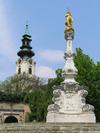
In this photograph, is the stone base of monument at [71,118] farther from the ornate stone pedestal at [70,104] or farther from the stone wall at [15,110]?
the stone wall at [15,110]

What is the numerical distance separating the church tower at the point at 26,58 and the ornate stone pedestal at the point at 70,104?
55963mm

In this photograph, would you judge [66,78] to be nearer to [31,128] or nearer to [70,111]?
[70,111]

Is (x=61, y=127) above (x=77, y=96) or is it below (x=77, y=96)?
below

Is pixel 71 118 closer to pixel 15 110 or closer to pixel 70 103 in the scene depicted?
pixel 70 103

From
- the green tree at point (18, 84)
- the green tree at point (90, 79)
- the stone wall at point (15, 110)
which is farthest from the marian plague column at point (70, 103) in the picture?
the green tree at point (18, 84)

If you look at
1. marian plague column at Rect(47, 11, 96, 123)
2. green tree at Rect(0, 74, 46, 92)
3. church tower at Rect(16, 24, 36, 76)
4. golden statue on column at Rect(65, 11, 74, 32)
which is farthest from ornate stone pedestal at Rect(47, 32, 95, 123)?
church tower at Rect(16, 24, 36, 76)

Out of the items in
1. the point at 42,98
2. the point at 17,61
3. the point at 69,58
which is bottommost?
the point at 42,98

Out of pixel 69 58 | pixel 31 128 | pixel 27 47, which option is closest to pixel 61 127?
pixel 31 128

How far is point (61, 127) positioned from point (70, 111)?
3.28 m

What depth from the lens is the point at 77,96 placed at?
43.7 feet

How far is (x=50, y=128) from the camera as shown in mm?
9844

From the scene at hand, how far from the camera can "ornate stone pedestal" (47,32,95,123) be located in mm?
12727

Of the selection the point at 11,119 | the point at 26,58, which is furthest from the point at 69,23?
the point at 26,58

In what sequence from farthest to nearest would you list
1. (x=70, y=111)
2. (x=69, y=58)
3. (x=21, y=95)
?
(x=21, y=95) → (x=69, y=58) → (x=70, y=111)
